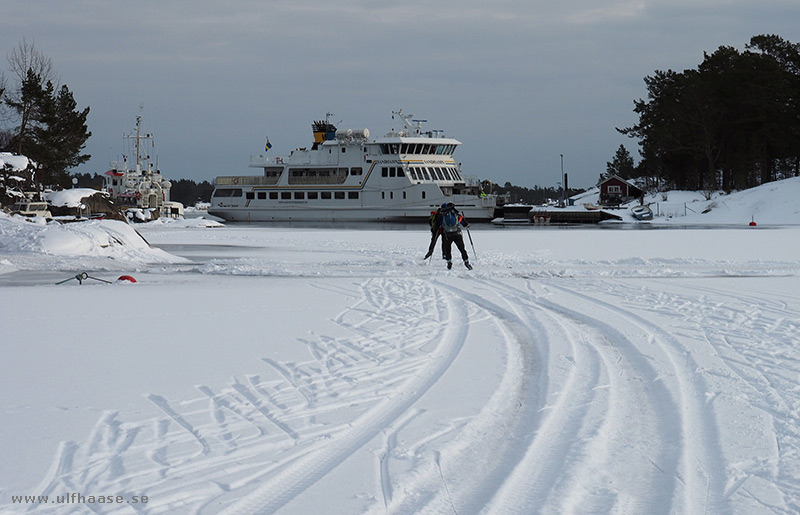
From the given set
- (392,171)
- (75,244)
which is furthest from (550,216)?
(75,244)

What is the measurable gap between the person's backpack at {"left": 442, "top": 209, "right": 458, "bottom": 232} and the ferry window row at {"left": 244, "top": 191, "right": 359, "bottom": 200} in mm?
40953

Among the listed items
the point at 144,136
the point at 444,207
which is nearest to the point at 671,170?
the point at 144,136

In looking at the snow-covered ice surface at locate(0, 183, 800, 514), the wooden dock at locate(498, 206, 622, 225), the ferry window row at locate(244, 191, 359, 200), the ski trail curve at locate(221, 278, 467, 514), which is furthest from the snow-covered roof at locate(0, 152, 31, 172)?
the ski trail curve at locate(221, 278, 467, 514)

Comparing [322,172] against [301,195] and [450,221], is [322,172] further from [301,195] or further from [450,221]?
[450,221]

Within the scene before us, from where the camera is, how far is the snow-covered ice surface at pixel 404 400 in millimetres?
3857

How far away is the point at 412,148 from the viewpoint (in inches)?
2226

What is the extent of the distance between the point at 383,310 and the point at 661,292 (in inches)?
178

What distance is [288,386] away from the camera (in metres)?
6.01

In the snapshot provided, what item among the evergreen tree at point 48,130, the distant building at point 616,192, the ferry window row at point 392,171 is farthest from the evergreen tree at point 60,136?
the distant building at point 616,192

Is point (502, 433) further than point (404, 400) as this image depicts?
No

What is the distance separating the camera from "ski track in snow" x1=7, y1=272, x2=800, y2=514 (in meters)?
3.79

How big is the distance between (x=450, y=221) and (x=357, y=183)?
135 feet

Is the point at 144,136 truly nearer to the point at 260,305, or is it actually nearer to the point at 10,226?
the point at 10,226

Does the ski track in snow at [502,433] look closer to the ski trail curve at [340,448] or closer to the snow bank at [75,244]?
the ski trail curve at [340,448]
